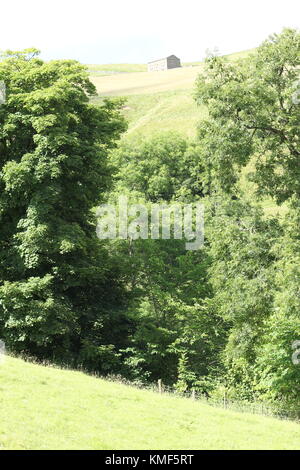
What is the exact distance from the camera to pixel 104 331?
38094 millimetres

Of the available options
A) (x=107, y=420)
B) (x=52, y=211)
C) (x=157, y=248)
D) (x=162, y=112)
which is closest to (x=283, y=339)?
(x=52, y=211)

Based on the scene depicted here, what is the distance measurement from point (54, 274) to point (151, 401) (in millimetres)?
11684

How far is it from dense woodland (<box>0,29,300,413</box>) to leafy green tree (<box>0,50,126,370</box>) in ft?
0.26

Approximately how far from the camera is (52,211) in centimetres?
3319

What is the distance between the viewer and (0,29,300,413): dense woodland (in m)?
25.1

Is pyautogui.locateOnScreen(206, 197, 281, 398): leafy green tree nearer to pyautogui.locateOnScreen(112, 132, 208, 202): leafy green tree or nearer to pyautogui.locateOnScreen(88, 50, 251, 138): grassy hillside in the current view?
pyautogui.locateOnScreen(112, 132, 208, 202): leafy green tree

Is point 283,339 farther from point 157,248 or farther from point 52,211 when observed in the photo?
point 157,248

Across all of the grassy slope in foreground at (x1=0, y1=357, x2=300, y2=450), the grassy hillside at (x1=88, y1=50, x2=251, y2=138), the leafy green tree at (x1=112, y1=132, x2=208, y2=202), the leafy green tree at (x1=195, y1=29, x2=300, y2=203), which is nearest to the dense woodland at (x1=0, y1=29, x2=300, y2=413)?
the leafy green tree at (x1=195, y1=29, x2=300, y2=203)

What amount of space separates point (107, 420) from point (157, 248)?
2524 centimetres

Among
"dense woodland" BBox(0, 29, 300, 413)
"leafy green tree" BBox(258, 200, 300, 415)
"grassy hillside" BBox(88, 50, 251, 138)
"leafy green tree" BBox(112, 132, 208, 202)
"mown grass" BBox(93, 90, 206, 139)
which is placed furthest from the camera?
"grassy hillside" BBox(88, 50, 251, 138)

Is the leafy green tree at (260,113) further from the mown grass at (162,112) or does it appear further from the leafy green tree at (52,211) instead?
the mown grass at (162,112)
